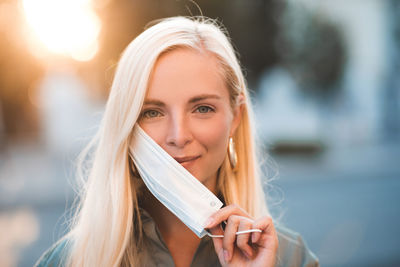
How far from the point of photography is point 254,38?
46.1 ft

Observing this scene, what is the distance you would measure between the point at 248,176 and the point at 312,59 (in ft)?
56.1

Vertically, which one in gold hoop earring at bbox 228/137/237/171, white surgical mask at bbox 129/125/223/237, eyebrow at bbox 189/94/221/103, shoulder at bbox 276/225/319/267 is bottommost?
shoulder at bbox 276/225/319/267

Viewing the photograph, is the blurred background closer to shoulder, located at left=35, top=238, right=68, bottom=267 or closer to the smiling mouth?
shoulder, located at left=35, top=238, right=68, bottom=267

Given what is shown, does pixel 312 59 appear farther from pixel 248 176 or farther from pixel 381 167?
pixel 248 176

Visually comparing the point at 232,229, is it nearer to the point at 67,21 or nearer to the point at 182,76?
the point at 182,76

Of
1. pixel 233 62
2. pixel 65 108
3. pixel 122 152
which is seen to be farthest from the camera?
pixel 65 108

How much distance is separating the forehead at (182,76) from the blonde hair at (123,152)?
0.04 meters

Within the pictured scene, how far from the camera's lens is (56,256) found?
6.42ft

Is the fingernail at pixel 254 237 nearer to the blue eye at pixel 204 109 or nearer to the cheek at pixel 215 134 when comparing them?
the cheek at pixel 215 134

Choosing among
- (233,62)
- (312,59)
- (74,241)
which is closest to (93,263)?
(74,241)

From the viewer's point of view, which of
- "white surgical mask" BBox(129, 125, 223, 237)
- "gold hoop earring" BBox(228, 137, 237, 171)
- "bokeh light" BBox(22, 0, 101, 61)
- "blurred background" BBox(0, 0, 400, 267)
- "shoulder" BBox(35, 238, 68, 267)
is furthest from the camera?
"bokeh light" BBox(22, 0, 101, 61)

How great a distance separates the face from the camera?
1729mm

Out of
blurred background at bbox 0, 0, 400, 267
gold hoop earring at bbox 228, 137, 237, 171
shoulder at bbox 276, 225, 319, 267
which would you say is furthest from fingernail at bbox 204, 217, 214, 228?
blurred background at bbox 0, 0, 400, 267

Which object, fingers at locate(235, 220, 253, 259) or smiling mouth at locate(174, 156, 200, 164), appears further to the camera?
smiling mouth at locate(174, 156, 200, 164)
